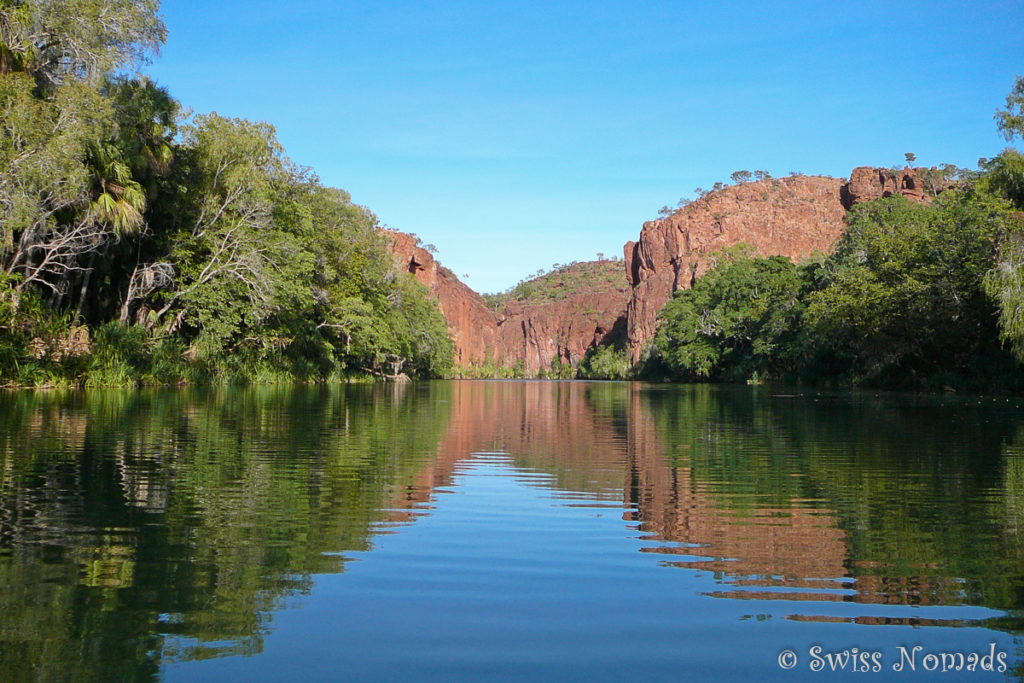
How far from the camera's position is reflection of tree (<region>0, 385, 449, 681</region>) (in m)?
3.31

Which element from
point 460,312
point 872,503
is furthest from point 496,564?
point 460,312

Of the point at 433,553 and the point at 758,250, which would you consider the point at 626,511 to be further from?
the point at 758,250

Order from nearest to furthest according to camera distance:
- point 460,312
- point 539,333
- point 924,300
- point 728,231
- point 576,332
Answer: point 924,300 → point 728,231 → point 460,312 → point 576,332 → point 539,333

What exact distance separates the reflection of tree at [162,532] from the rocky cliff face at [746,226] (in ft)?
429

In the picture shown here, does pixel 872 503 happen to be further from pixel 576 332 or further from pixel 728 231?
pixel 576 332

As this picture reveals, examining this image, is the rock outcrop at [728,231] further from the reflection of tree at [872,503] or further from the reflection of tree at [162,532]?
the reflection of tree at [162,532]

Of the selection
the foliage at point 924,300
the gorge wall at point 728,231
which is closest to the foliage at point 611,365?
the gorge wall at point 728,231

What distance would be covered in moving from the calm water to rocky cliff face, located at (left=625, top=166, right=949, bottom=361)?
131 m

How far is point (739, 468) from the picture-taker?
9.10 metres

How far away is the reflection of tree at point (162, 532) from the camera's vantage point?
130 inches

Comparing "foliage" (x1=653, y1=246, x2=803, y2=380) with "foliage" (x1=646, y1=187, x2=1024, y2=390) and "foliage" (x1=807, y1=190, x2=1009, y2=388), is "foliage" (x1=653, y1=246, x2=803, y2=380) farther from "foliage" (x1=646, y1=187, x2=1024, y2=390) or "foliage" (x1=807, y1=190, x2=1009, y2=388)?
"foliage" (x1=807, y1=190, x2=1009, y2=388)

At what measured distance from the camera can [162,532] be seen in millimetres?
5215

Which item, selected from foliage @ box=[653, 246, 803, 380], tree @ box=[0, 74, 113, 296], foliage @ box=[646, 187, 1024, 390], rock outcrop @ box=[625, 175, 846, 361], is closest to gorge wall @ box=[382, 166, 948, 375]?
rock outcrop @ box=[625, 175, 846, 361]

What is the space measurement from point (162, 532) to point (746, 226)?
15040cm
